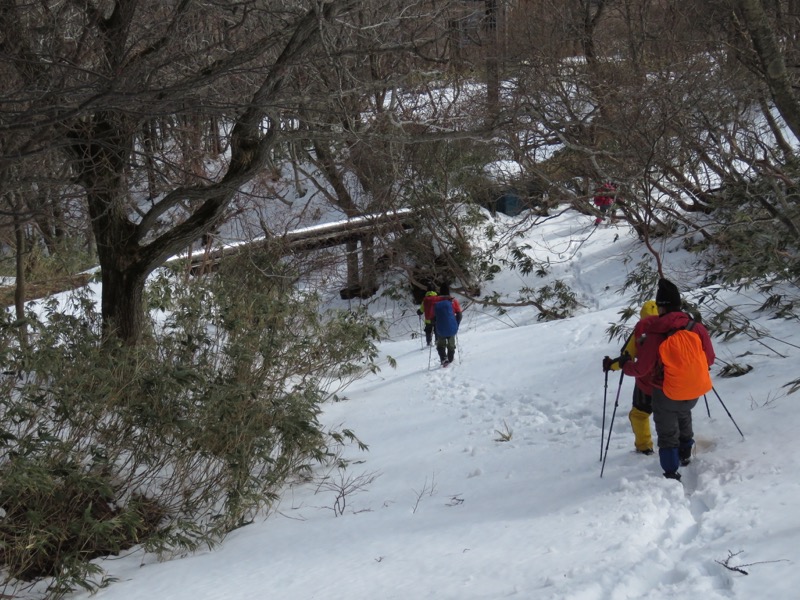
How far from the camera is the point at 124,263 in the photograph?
9.36 m

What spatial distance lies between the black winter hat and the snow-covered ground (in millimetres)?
1173

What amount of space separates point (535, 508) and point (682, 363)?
61.6 inches

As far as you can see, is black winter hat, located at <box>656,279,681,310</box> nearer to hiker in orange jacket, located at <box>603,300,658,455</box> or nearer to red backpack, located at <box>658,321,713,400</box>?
red backpack, located at <box>658,321,713,400</box>

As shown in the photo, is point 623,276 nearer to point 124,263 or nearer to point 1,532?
point 124,263

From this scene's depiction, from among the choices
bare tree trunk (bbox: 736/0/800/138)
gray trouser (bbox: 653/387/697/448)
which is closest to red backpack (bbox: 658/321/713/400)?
gray trouser (bbox: 653/387/697/448)

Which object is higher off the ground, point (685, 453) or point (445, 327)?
point (445, 327)

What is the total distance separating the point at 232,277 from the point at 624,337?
259 inches

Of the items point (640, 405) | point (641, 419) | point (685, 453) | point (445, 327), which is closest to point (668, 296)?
point (640, 405)

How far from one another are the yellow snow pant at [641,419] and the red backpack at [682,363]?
0.46m

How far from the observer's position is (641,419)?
648 cm

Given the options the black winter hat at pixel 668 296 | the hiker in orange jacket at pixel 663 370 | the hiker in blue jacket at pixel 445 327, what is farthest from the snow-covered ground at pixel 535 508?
the hiker in blue jacket at pixel 445 327

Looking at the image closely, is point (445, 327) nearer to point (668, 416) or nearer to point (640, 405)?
point (640, 405)

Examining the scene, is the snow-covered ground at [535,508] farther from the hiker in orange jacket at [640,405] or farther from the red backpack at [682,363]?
the red backpack at [682,363]

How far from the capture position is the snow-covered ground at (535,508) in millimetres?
4660
